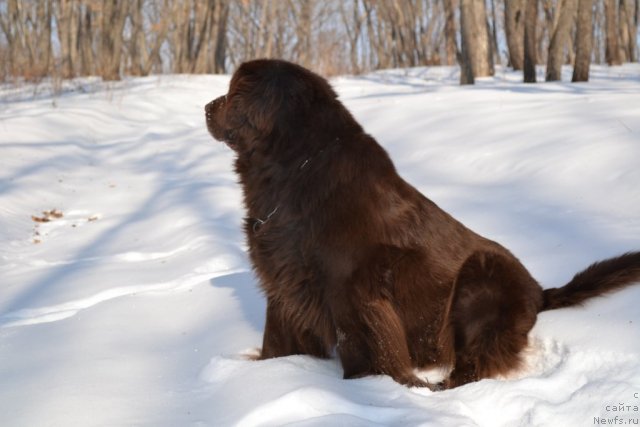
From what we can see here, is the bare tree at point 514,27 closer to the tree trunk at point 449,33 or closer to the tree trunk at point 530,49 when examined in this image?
the tree trunk at point 530,49

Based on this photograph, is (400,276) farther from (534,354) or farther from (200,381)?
(200,381)

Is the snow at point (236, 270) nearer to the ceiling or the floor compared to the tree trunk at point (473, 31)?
nearer to the floor

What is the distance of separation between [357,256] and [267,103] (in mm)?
717

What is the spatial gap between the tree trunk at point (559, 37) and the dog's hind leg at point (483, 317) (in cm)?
949

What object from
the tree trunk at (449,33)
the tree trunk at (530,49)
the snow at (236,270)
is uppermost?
the tree trunk at (449,33)

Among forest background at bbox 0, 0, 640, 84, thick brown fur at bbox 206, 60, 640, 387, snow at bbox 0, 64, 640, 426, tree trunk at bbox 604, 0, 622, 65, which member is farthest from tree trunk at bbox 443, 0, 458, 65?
thick brown fur at bbox 206, 60, 640, 387

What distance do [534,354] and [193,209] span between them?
13.2ft

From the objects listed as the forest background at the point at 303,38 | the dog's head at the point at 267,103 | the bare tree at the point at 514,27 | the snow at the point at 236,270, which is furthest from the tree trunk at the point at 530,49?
the dog's head at the point at 267,103

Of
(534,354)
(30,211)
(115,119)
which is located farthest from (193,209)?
(115,119)

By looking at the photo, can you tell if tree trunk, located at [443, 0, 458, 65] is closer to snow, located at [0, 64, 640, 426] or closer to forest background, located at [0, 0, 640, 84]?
forest background, located at [0, 0, 640, 84]

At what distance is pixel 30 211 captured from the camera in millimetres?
6531

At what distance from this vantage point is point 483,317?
8.76 ft

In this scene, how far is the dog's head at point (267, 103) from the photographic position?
2707mm

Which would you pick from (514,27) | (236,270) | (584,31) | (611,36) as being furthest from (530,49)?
(236,270)
